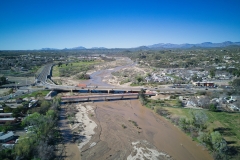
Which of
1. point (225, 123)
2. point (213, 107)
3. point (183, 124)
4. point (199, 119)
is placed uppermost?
point (199, 119)

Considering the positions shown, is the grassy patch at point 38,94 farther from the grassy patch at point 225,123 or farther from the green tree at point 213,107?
the green tree at point 213,107

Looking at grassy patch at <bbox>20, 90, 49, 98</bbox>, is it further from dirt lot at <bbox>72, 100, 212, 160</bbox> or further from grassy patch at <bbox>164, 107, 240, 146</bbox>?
grassy patch at <bbox>164, 107, 240, 146</bbox>

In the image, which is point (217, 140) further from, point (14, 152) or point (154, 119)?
point (14, 152)

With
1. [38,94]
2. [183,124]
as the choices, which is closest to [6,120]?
[38,94]

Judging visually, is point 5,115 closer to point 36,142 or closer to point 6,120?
point 6,120

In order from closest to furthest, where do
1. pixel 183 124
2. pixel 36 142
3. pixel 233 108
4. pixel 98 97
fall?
pixel 36 142 → pixel 183 124 → pixel 233 108 → pixel 98 97

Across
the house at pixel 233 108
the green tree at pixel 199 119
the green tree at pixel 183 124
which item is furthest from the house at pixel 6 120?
the house at pixel 233 108

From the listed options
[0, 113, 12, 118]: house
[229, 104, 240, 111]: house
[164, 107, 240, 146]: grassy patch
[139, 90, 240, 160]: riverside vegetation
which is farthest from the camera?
[229, 104, 240, 111]: house

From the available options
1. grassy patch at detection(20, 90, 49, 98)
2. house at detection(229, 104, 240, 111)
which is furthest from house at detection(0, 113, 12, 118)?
house at detection(229, 104, 240, 111)
